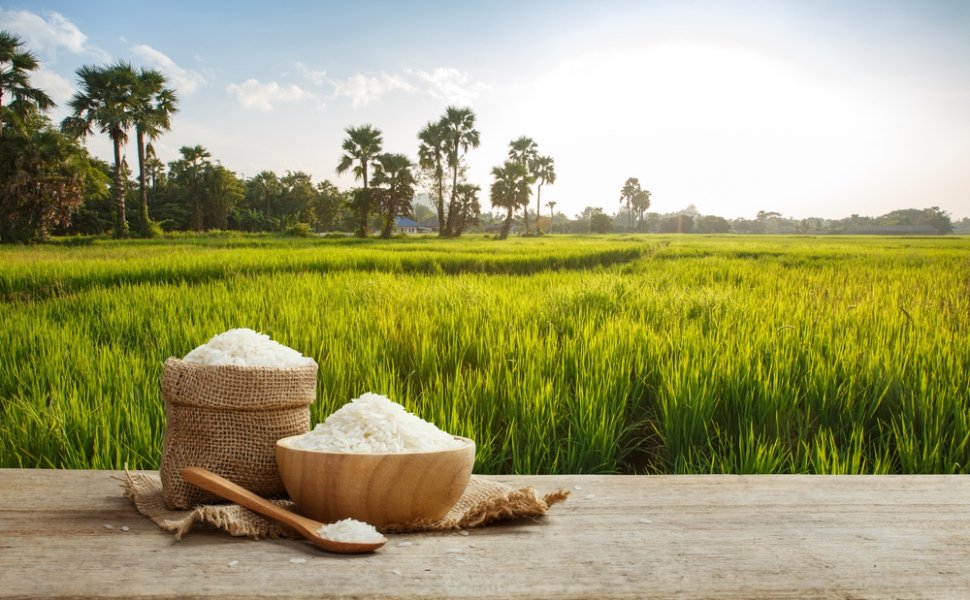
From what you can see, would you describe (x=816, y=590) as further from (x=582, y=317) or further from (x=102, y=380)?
(x=582, y=317)

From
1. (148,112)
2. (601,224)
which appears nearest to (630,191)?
(601,224)

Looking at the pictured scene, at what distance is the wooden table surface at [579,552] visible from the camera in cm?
118

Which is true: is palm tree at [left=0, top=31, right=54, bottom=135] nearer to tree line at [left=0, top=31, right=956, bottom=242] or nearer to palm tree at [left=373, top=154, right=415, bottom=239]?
tree line at [left=0, top=31, right=956, bottom=242]

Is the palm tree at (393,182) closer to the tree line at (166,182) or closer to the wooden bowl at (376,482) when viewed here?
the tree line at (166,182)

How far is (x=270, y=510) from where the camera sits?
1415 mm

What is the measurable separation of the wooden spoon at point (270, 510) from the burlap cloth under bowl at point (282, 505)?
2 centimetres

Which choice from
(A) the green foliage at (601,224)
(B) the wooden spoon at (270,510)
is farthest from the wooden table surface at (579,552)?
(A) the green foliage at (601,224)

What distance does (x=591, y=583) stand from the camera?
1.19m

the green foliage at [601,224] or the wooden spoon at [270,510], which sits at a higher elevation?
the green foliage at [601,224]

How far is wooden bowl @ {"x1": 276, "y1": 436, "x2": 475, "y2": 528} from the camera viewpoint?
4.43ft

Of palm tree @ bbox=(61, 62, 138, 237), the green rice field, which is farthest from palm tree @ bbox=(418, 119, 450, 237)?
the green rice field

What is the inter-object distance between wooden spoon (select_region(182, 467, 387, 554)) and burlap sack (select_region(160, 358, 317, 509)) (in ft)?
0.17

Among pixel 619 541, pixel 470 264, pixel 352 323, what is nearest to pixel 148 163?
pixel 470 264

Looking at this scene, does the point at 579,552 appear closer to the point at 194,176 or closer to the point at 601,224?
the point at 194,176
